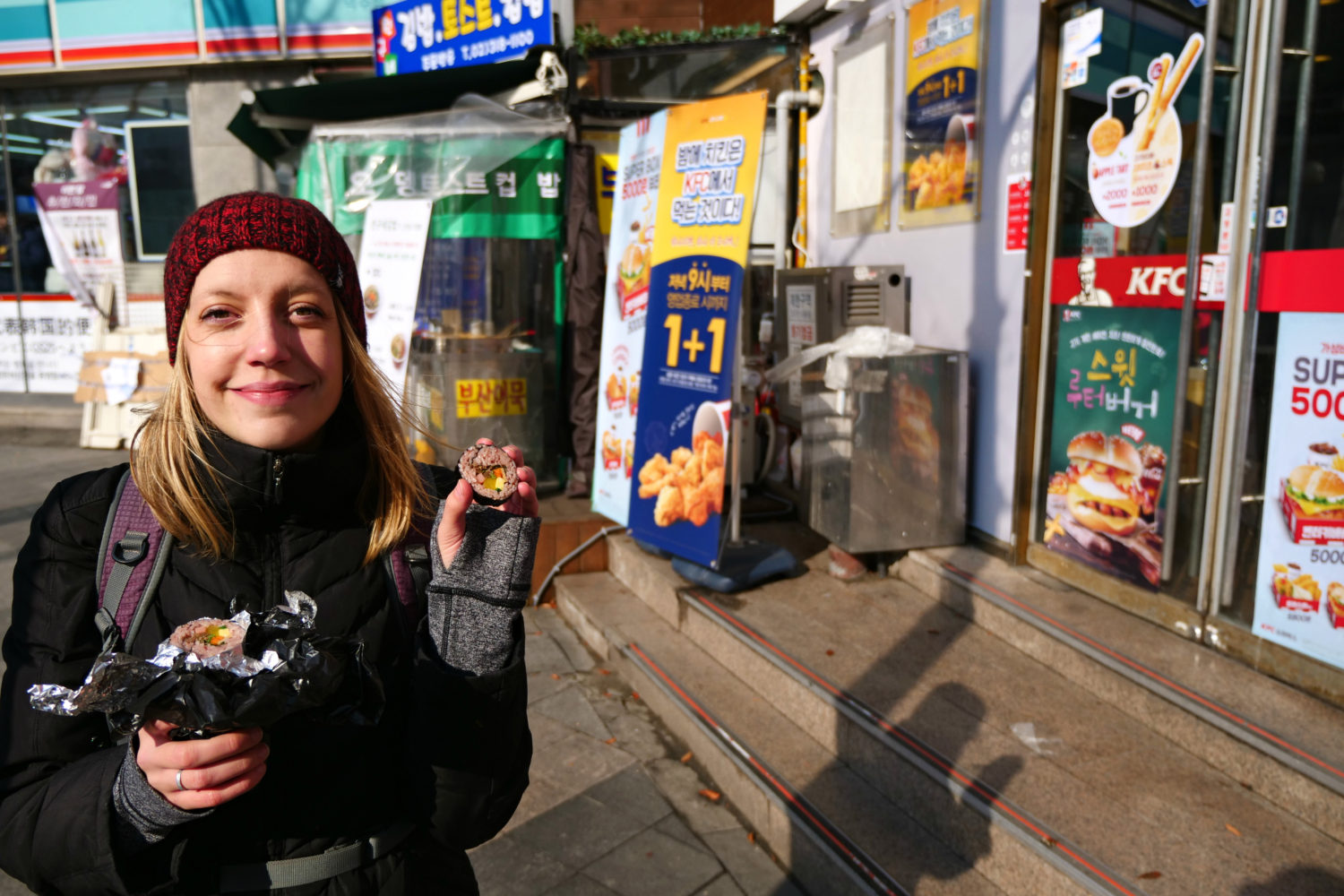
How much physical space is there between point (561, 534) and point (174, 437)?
475cm

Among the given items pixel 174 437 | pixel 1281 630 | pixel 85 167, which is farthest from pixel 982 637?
pixel 85 167

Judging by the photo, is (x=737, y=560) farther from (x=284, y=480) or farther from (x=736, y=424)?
(x=284, y=480)

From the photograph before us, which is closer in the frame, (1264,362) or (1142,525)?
(1264,362)

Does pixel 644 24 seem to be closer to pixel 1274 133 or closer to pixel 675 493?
pixel 675 493

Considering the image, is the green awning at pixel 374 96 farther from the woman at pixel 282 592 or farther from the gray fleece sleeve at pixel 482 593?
the gray fleece sleeve at pixel 482 593

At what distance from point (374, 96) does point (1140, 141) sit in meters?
5.21

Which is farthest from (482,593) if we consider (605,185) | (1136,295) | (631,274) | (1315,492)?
(605,185)

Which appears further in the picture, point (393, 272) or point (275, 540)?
point (393, 272)

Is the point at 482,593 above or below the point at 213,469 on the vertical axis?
below

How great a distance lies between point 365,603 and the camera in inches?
60.5

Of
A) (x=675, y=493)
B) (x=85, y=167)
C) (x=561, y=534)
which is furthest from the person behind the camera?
(x=85, y=167)

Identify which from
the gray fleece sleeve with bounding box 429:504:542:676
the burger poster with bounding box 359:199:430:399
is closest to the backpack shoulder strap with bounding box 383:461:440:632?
the gray fleece sleeve with bounding box 429:504:542:676

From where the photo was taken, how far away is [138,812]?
4.08 ft

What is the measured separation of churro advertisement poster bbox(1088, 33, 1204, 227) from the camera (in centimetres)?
384
